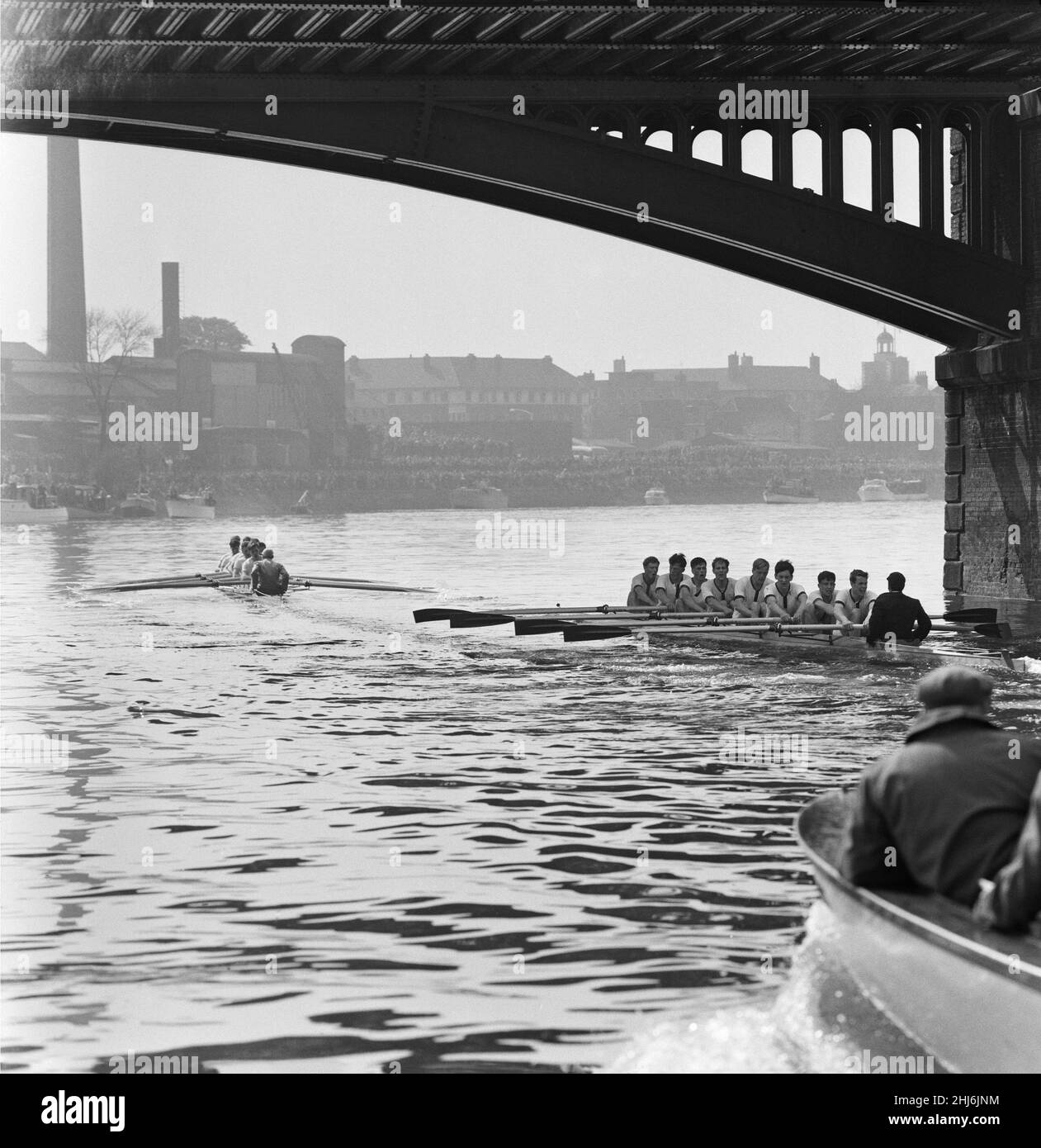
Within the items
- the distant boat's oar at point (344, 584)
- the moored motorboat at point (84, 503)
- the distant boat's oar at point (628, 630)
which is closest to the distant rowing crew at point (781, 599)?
the distant boat's oar at point (628, 630)

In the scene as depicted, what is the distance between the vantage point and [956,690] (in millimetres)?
6500

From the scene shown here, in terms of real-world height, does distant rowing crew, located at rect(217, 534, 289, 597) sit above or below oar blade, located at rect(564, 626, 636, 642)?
above

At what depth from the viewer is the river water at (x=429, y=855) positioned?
701 cm

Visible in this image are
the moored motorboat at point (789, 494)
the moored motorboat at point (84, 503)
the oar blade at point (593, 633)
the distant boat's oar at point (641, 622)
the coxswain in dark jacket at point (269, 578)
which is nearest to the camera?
the distant boat's oar at point (641, 622)

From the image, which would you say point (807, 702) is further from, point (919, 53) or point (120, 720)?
point (919, 53)

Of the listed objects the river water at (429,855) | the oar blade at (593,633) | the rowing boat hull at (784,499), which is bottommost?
the river water at (429,855)

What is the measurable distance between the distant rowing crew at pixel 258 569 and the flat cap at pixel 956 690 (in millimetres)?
27224

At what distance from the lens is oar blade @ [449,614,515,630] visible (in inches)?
969

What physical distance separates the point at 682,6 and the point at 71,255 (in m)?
97.4

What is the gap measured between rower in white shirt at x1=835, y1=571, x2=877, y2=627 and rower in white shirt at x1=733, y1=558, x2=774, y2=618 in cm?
118

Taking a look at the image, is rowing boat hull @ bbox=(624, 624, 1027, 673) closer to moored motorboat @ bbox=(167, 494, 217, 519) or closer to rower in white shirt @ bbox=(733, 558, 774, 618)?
rower in white shirt @ bbox=(733, 558, 774, 618)

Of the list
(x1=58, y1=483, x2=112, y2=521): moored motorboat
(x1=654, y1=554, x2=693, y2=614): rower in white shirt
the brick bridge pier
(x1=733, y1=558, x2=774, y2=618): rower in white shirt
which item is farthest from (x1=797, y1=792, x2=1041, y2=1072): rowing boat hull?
(x1=58, y1=483, x2=112, y2=521): moored motorboat

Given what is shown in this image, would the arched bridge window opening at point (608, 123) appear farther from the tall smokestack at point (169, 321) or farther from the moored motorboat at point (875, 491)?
the moored motorboat at point (875, 491)
